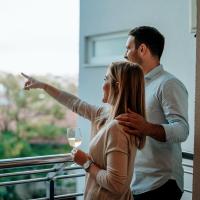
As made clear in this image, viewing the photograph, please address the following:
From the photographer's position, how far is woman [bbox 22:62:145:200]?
1.40 m

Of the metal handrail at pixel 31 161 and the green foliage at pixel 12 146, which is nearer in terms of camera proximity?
the metal handrail at pixel 31 161

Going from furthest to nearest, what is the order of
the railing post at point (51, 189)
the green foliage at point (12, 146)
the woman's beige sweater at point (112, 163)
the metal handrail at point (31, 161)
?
the green foliage at point (12, 146), the railing post at point (51, 189), the metal handrail at point (31, 161), the woman's beige sweater at point (112, 163)

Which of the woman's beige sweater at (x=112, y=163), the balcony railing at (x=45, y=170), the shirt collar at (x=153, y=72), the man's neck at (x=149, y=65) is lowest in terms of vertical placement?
the balcony railing at (x=45, y=170)

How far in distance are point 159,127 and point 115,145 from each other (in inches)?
11.8

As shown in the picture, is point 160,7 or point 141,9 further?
point 141,9

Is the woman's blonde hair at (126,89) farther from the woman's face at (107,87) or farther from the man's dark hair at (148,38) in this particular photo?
the man's dark hair at (148,38)

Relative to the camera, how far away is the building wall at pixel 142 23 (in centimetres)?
261

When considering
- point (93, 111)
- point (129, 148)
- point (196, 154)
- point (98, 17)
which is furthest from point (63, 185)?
point (196, 154)

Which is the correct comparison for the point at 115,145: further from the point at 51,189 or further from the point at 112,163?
the point at 51,189

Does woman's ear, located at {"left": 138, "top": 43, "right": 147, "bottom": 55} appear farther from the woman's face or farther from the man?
the woman's face

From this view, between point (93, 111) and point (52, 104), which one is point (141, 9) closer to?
point (93, 111)

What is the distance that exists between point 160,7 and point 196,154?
2.16m

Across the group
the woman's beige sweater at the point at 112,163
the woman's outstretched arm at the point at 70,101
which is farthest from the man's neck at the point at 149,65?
the woman's beige sweater at the point at 112,163

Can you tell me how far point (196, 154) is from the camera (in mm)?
949
